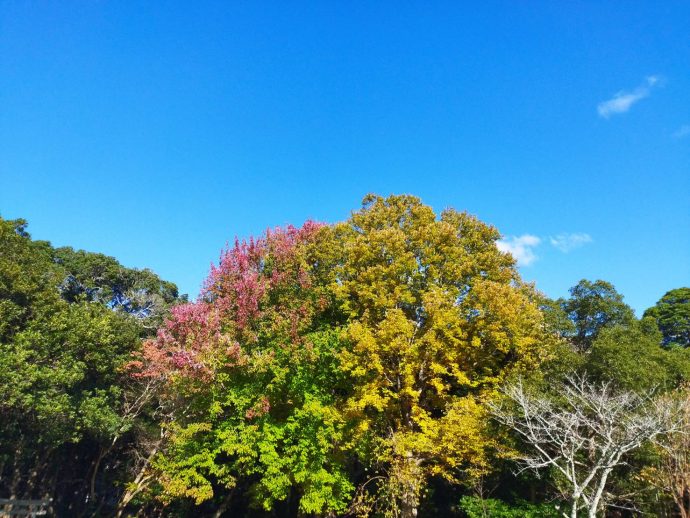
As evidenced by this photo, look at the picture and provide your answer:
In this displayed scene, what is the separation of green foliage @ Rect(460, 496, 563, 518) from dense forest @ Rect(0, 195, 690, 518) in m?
0.05

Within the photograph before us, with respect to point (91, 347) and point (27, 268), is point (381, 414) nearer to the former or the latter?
point (91, 347)

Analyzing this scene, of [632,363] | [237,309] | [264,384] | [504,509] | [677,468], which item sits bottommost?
[504,509]

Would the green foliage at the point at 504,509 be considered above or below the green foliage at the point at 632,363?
below

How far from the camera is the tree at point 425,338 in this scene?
40.4 feet

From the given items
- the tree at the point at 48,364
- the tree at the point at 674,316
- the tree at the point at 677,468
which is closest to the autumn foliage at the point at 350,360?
the tree at the point at 48,364

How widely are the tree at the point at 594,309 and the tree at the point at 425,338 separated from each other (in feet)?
45.7

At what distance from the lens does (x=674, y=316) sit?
107ft

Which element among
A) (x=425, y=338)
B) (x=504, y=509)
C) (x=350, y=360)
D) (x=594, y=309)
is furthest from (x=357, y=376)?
(x=594, y=309)

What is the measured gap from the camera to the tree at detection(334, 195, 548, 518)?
40.4 feet

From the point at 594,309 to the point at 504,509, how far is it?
19.9 metres

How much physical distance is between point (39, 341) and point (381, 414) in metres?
11.5

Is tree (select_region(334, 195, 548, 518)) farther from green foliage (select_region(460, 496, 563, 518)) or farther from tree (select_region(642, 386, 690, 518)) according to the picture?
tree (select_region(642, 386, 690, 518))

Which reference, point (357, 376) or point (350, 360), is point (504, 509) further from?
point (350, 360)

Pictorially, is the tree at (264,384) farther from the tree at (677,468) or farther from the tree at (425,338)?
the tree at (677,468)
